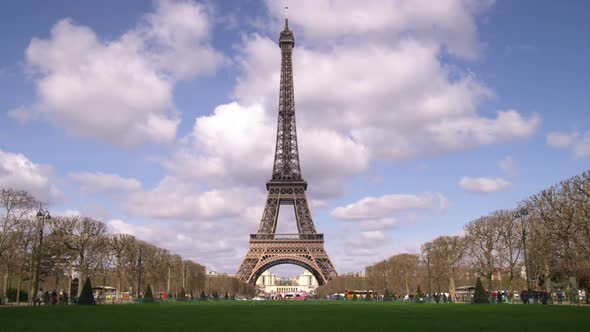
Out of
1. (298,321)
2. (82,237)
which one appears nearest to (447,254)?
(82,237)

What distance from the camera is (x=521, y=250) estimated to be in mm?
58750

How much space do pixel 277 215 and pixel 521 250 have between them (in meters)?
47.0

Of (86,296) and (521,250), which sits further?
(521,250)

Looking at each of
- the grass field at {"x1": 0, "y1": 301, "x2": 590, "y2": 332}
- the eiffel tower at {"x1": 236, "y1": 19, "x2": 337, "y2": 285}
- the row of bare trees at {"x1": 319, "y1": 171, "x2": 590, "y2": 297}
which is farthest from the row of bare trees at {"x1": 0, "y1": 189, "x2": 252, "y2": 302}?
the row of bare trees at {"x1": 319, "y1": 171, "x2": 590, "y2": 297}

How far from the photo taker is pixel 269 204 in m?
95.8

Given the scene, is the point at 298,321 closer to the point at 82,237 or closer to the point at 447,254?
the point at 82,237

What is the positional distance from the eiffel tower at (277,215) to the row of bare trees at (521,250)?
26.3ft

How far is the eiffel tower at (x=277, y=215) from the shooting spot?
90.6 m

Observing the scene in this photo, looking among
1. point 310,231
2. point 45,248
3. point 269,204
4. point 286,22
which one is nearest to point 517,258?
point 310,231

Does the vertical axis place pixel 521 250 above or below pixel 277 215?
below

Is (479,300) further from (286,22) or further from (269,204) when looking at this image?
(286,22)

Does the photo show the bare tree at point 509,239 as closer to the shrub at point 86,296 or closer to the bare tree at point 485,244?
the bare tree at point 485,244

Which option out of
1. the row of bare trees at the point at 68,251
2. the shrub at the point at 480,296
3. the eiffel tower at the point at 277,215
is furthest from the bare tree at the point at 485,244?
the row of bare trees at the point at 68,251

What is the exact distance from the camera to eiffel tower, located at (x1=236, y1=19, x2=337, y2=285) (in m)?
90.6
